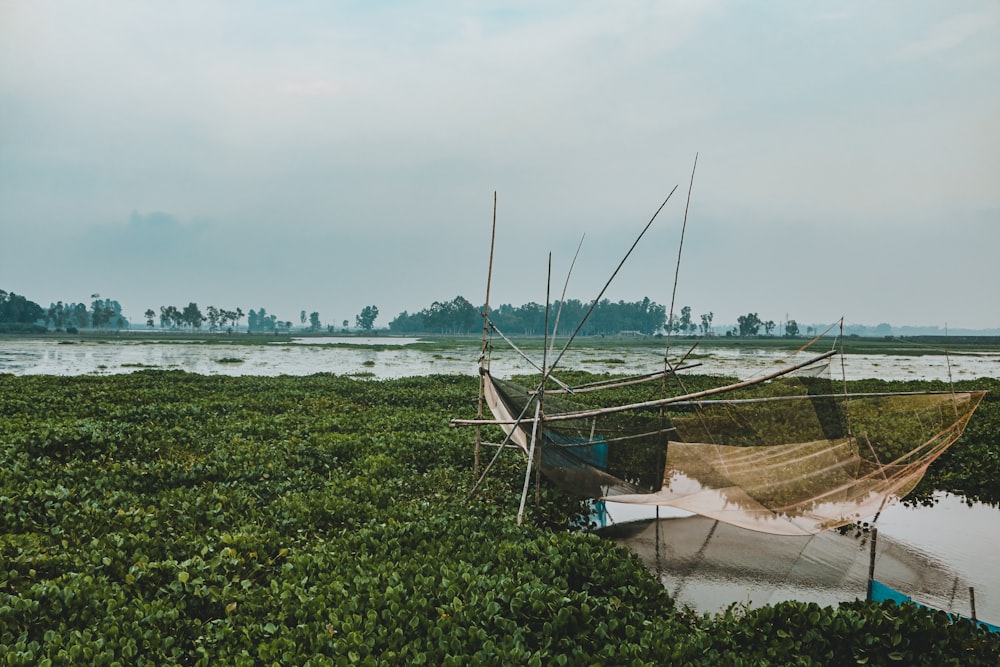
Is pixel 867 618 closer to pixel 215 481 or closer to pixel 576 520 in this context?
pixel 576 520

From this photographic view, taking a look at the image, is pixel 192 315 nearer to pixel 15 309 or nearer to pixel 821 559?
pixel 15 309

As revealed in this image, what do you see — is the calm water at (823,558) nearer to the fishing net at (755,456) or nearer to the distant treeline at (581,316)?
the fishing net at (755,456)

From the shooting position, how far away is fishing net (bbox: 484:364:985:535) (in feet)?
17.8

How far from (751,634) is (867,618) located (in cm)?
76

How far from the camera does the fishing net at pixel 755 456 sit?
544 centimetres

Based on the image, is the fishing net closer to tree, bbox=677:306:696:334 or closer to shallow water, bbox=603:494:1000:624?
shallow water, bbox=603:494:1000:624

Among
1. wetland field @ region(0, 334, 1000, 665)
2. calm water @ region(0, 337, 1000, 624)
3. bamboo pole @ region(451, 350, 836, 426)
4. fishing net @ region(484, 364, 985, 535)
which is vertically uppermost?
bamboo pole @ region(451, 350, 836, 426)

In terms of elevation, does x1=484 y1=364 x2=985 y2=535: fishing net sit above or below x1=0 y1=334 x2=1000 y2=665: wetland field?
above

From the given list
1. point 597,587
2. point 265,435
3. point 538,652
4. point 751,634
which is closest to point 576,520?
point 597,587

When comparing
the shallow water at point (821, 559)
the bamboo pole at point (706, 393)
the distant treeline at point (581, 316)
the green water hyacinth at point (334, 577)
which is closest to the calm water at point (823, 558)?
the shallow water at point (821, 559)

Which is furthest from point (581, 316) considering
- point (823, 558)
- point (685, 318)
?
point (823, 558)

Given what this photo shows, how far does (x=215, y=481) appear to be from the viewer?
7484 millimetres

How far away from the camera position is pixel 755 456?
20.0 ft

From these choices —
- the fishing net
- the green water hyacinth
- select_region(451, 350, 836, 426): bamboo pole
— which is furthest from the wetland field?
select_region(451, 350, 836, 426): bamboo pole
